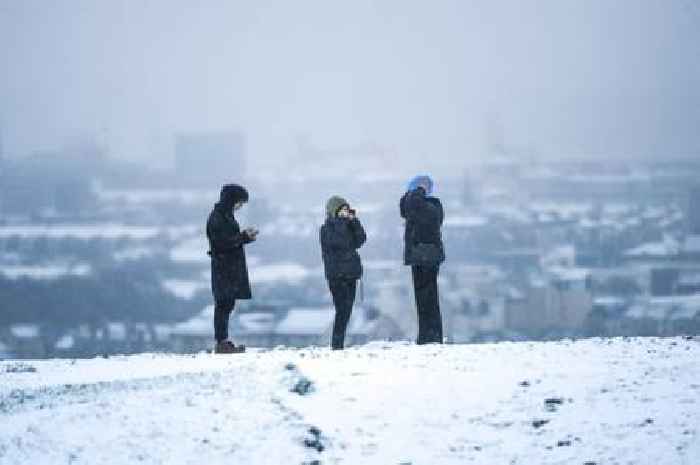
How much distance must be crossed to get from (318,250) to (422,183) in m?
61.9

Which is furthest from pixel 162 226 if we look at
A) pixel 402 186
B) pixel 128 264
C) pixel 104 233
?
pixel 402 186

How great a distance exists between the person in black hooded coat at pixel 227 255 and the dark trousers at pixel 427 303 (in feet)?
4.57

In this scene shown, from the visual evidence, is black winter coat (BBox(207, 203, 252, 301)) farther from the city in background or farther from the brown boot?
the city in background

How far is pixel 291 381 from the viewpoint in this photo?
26.4 feet

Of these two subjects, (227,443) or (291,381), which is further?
(291,381)

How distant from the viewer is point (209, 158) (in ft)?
359

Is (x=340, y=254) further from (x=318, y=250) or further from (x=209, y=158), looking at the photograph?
(x=209, y=158)

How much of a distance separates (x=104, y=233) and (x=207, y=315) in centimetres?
3068

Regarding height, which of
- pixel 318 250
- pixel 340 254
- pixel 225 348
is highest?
pixel 340 254

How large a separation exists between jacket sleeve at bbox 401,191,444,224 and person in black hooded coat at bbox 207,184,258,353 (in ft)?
4.14

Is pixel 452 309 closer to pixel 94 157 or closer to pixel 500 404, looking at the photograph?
pixel 500 404

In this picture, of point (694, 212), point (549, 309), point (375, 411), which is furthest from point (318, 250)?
point (375, 411)

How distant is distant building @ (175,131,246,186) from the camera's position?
A: 103875 mm

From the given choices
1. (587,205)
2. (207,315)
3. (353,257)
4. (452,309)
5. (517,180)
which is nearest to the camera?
(353,257)
